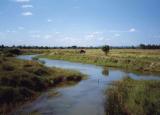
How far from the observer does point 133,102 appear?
12797 mm

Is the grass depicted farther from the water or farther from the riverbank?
the riverbank

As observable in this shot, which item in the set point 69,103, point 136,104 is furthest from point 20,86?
point 136,104

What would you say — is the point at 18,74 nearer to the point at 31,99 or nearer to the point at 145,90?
the point at 31,99

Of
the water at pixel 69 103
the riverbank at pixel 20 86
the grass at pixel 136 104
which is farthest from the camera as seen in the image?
the riverbank at pixel 20 86

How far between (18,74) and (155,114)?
13.8 m

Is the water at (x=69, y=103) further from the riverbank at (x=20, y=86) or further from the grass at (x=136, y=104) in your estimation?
the grass at (x=136, y=104)

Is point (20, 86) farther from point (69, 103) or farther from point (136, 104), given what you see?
point (136, 104)

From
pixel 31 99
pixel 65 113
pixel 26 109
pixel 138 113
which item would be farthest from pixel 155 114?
pixel 31 99

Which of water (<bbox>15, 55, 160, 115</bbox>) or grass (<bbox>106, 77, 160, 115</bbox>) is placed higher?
grass (<bbox>106, 77, 160, 115</bbox>)

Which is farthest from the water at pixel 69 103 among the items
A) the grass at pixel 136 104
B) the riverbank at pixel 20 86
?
the grass at pixel 136 104

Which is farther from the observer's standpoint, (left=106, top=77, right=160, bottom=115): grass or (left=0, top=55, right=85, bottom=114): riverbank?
(left=0, top=55, right=85, bottom=114): riverbank

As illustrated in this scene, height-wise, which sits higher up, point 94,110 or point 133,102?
point 133,102

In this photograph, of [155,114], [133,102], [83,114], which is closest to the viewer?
[155,114]

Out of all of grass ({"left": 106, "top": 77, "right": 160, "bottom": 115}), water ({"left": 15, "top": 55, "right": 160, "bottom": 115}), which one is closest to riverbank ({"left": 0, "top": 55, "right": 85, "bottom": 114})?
water ({"left": 15, "top": 55, "right": 160, "bottom": 115})
